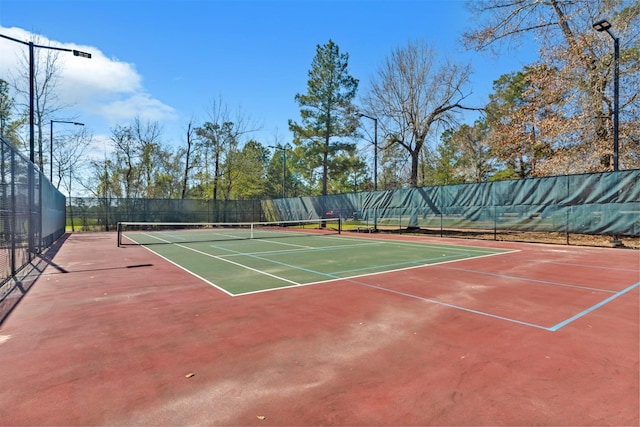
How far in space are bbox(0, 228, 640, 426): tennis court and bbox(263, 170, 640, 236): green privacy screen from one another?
648 cm

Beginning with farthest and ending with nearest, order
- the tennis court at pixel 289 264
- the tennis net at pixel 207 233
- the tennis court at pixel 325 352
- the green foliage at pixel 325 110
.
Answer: the green foliage at pixel 325 110 < the tennis net at pixel 207 233 < the tennis court at pixel 289 264 < the tennis court at pixel 325 352

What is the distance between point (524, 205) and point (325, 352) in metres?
13.3

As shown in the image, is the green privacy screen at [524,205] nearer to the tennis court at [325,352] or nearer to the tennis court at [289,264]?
the tennis court at [289,264]


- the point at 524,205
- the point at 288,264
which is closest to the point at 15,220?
the point at 288,264

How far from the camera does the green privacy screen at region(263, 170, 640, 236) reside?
11492 mm

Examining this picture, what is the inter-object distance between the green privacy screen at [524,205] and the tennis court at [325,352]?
21.3 feet

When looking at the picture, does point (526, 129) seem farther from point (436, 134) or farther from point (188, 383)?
point (188, 383)

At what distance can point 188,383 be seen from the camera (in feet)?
8.98

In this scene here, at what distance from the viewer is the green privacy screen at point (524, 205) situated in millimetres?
11492

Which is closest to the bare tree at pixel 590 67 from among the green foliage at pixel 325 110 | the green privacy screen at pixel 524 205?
the green privacy screen at pixel 524 205

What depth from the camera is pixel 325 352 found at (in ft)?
11.0

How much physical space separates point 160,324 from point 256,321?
1152 mm

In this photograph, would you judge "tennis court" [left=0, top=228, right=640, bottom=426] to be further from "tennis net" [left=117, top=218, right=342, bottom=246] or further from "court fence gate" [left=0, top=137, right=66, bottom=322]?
"tennis net" [left=117, top=218, right=342, bottom=246]

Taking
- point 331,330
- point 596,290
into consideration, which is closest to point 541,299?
point 596,290
